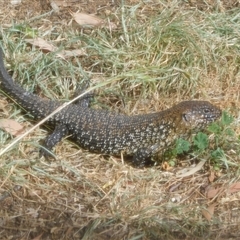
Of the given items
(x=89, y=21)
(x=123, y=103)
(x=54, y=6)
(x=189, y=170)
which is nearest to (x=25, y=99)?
(x=123, y=103)

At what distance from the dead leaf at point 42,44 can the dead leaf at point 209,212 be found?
269 centimetres

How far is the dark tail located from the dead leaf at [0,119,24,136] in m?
0.21

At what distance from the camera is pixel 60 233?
6.57m

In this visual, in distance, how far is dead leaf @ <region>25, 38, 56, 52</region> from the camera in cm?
838

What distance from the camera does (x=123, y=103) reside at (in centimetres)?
809

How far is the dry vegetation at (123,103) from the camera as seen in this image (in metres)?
6.72

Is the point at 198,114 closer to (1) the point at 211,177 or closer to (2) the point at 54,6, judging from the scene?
(1) the point at 211,177

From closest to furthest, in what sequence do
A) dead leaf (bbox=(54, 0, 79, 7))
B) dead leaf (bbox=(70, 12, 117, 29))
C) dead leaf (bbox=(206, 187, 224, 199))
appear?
dead leaf (bbox=(206, 187, 224, 199)) → dead leaf (bbox=(70, 12, 117, 29)) → dead leaf (bbox=(54, 0, 79, 7))

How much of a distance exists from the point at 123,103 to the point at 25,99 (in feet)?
3.53

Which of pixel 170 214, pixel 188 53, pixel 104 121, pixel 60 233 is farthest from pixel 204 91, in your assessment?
pixel 60 233

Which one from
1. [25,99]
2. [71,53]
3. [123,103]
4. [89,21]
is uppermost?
[89,21]

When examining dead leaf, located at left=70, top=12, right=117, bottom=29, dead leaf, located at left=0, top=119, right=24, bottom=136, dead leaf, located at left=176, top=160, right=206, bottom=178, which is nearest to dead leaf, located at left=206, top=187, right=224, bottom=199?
dead leaf, located at left=176, top=160, right=206, bottom=178

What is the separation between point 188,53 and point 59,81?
1.47 meters

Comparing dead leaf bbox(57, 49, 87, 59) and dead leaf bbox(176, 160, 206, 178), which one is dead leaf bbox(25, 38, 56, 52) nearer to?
dead leaf bbox(57, 49, 87, 59)
